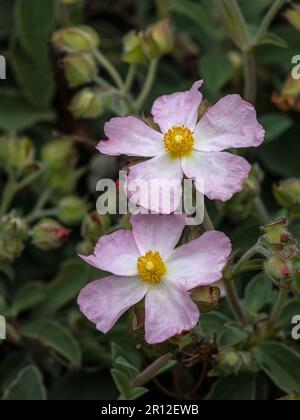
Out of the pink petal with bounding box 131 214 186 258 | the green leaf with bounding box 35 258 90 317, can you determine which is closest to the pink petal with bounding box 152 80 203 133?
the pink petal with bounding box 131 214 186 258

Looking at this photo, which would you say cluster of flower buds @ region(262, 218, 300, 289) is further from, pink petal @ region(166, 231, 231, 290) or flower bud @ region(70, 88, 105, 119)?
flower bud @ region(70, 88, 105, 119)

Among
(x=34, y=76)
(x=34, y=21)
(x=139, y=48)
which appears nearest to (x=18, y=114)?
(x=34, y=76)

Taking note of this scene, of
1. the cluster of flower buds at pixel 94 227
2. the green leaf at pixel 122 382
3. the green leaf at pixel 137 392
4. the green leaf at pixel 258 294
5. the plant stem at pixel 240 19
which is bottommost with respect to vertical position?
the green leaf at pixel 137 392

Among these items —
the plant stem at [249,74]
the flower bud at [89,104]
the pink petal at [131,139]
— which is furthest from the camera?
the plant stem at [249,74]

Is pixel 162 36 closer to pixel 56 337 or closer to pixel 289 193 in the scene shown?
pixel 289 193

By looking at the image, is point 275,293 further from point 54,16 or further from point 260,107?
point 54,16

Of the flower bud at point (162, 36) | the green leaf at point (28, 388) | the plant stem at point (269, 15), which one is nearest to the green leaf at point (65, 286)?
the green leaf at point (28, 388)

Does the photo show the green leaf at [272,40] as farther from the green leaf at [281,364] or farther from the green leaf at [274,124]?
the green leaf at [281,364]
